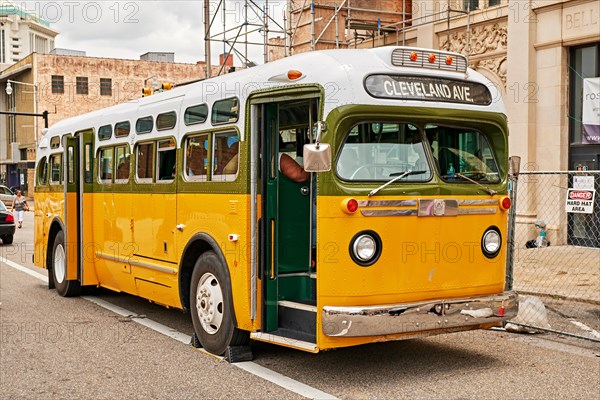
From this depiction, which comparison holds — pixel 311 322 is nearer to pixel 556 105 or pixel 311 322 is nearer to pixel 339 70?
pixel 339 70

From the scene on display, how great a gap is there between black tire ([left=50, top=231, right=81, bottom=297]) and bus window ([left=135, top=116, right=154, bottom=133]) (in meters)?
3.04

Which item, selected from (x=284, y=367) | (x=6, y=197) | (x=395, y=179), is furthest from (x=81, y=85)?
(x=395, y=179)

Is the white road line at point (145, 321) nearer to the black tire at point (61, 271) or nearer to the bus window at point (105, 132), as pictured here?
the black tire at point (61, 271)

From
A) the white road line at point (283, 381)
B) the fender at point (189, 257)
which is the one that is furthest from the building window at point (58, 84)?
the white road line at point (283, 381)

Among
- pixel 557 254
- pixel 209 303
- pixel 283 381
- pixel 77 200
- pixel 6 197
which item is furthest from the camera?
pixel 6 197

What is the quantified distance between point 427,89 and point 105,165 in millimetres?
5430

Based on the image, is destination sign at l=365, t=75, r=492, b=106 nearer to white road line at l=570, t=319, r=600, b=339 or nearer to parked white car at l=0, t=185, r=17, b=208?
white road line at l=570, t=319, r=600, b=339

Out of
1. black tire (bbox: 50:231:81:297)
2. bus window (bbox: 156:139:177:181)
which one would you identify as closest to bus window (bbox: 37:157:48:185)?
black tire (bbox: 50:231:81:297)

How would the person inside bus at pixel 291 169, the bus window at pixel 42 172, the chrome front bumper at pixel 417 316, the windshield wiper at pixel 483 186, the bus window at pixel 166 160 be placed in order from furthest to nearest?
the bus window at pixel 42 172
the bus window at pixel 166 160
the person inside bus at pixel 291 169
the windshield wiper at pixel 483 186
the chrome front bumper at pixel 417 316

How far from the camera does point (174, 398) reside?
6414mm

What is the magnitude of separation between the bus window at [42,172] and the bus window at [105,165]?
2.37 meters

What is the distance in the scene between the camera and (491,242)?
7395 millimetres

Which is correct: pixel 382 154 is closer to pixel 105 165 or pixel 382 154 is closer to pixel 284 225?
pixel 284 225

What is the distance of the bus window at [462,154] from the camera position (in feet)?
23.5
